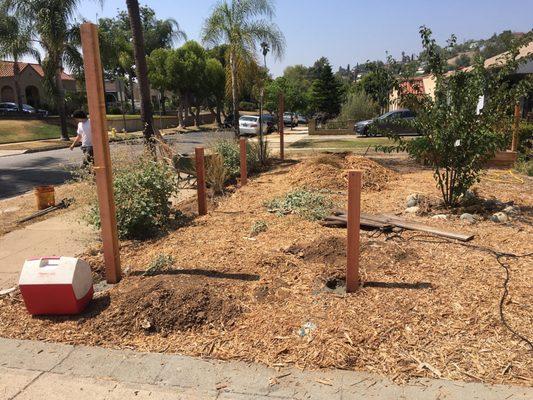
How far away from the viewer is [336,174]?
30.9 feet

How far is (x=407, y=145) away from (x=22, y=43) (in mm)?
25634

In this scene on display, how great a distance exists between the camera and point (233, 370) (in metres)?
3.10

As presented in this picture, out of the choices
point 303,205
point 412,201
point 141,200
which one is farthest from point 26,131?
point 412,201

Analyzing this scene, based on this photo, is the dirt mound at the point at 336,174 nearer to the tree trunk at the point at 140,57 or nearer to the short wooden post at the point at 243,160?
the short wooden post at the point at 243,160

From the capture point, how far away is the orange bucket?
8539 millimetres

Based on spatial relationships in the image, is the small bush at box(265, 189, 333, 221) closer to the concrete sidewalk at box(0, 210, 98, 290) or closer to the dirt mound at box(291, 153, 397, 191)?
the dirt mound at box(291, 153, 397, 191)

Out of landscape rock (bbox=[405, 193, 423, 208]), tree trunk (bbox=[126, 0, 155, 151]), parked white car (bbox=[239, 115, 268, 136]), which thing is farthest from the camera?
parked white car (bbox=[239, 115, 268, 136])

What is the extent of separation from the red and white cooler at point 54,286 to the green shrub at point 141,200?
74.3 inches

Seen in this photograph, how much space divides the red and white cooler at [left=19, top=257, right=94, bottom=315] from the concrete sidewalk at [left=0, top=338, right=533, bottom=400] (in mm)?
516

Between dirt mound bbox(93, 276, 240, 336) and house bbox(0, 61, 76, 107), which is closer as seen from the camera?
dirt mound bbox(93, 276, 240, 336)

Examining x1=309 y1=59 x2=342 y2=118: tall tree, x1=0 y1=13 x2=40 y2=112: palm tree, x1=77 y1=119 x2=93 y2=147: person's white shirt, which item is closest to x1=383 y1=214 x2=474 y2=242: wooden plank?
x1=77 y1=119 x2=93 y2=147: person's white shirt

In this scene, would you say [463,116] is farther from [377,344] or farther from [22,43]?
[22,43]

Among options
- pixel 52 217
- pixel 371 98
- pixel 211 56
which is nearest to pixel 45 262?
pixel 52 217

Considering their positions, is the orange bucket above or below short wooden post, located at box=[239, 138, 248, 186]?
below
